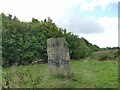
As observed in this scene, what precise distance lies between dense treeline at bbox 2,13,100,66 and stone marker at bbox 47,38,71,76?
22.1 feet

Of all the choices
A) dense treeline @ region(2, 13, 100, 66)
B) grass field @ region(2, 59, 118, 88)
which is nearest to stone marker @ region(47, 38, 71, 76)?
grass field @ region(2, 59, 118, 88)

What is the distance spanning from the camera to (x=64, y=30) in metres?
29.2

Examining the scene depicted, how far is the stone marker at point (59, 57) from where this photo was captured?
1705cm

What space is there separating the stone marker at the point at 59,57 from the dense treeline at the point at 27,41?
22.1 ft

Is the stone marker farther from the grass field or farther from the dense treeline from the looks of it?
the dense treeline

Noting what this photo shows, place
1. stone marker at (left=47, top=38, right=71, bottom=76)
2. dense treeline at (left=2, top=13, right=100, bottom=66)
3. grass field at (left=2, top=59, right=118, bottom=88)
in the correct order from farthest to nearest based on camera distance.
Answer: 1. dense treeline at (left=2, top=13, right=100, bottom=66)
2. stone marker at (left=47, top=38, right=71, bottom=76)
3. grass field at (left=2, top=59, right=118, bottom=88)

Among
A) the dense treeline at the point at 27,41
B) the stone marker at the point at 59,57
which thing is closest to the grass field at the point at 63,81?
the stone marker at the point at 59,57

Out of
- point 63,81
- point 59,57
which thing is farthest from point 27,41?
point 63,81

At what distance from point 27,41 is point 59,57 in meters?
8.72

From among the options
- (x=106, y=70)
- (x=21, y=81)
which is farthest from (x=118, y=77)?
(x=21, y=81)

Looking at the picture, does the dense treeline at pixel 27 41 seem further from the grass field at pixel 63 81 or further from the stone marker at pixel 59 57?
the grass field at pixel 63 81

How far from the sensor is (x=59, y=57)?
1716 cm

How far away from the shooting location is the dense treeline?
80.1 feet

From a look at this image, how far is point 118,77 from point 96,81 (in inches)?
54.7
